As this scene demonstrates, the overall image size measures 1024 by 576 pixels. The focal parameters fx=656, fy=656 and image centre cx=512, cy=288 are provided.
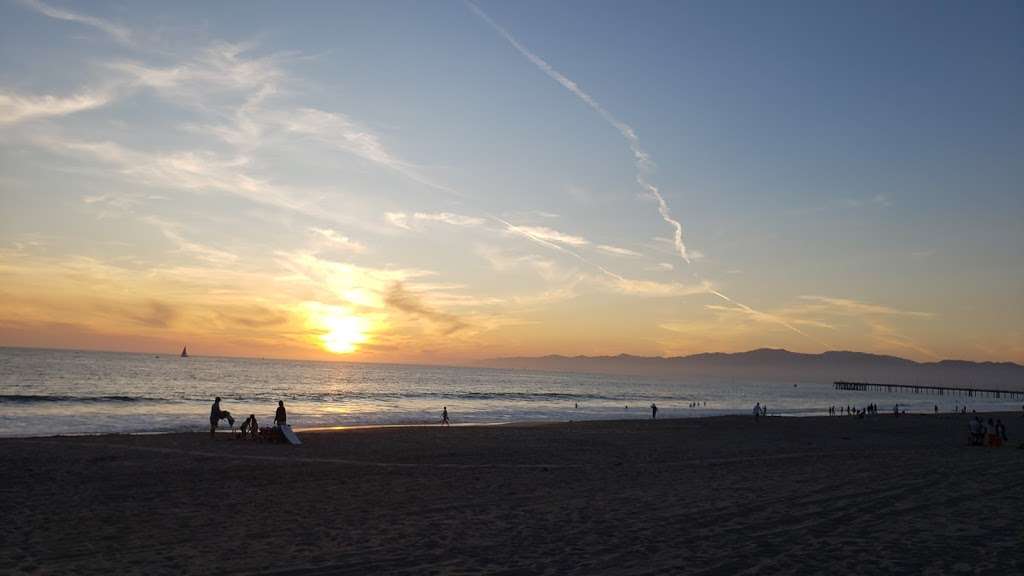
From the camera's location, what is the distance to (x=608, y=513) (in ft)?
40.7

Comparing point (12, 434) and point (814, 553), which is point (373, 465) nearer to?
point (814, 553)

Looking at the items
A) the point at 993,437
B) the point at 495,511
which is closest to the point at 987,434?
the point at 993,437

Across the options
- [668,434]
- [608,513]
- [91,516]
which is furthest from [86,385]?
[608,513]

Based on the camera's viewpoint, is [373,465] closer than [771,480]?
No

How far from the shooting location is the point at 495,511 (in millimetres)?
12609

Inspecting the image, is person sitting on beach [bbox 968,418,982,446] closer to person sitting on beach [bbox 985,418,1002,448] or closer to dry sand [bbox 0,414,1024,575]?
person sitting on beach [bbox 985,418,1002,448]

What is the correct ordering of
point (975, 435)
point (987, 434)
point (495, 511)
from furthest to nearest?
1. point (975, 435)
2. point (987, 434)
3. point (495, 511)

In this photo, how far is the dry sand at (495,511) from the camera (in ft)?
29.6

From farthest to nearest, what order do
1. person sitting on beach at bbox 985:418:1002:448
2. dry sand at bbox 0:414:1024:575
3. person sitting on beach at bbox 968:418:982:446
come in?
person sitting on beach at bbox 968:418:982:446 → person sitting on beach at bbox 985:418:1002:448 → dry sand at bbox 0:414:1024:575

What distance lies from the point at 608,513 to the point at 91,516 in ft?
31.1

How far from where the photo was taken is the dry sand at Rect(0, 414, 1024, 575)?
9031 millimetres

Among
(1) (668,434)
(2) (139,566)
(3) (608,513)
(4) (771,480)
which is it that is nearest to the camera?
(2) (139,566)

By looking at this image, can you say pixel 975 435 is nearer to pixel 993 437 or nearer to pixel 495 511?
pixel 993 437

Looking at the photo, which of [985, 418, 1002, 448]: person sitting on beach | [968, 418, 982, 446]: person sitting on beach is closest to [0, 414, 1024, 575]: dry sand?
[985, 418, 1002, 448]: person sitting on beach
